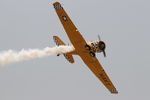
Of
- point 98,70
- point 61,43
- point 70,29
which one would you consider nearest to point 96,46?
point 70,29

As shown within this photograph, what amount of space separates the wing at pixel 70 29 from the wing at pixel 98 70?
6.10 feet

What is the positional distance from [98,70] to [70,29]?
6804 millimetres

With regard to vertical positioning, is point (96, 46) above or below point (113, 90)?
above

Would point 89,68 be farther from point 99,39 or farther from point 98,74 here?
point 99,39

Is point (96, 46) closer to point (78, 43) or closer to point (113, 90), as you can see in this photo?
point (78, 43)

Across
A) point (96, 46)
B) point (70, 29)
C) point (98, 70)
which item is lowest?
point (96, 46)

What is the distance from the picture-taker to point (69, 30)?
52.9 meters

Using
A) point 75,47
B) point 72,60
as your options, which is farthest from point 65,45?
point 75,47

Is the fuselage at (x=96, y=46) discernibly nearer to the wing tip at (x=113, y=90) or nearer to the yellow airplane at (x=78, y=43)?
the yellow airplane at (x=78, y=43)

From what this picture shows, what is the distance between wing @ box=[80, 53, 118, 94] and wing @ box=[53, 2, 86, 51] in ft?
6.10

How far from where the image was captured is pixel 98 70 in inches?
2237

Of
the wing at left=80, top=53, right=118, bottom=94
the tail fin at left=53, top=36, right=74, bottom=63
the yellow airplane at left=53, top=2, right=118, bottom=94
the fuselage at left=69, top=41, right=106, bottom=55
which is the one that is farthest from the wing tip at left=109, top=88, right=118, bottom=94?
the fuselage at left=69, top=41, right=106, bottom=55

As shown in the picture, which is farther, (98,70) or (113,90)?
(113,90)

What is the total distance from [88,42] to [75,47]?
168 centimetres
